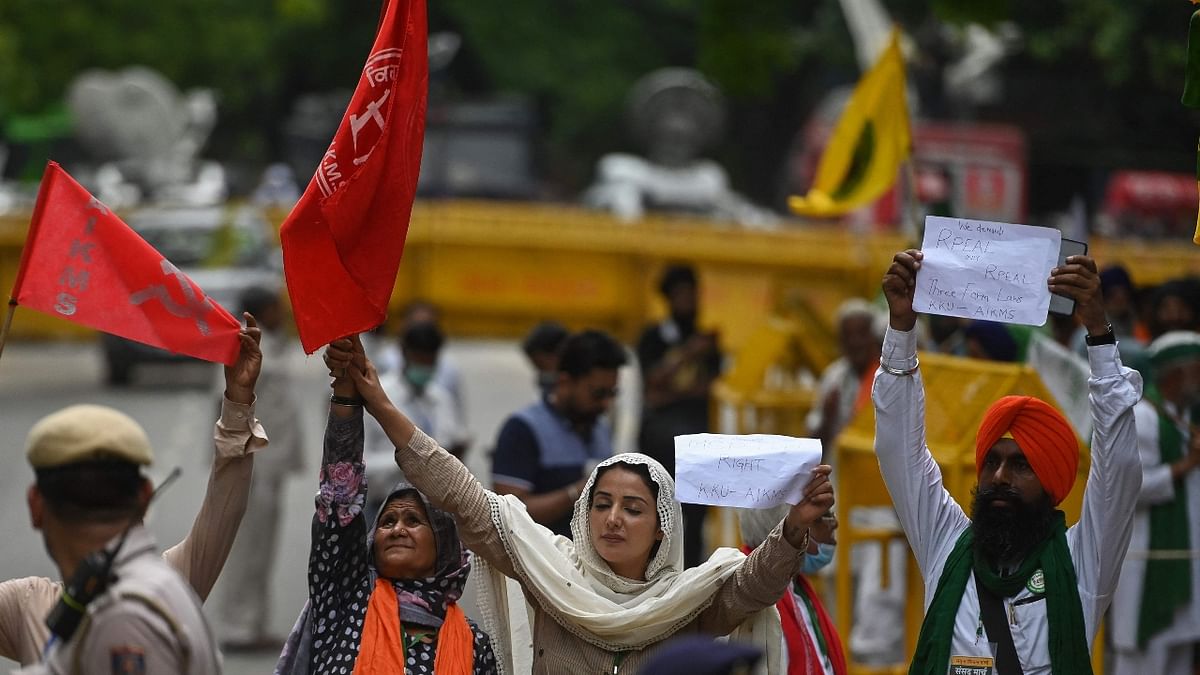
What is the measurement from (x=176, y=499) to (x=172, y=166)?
22.0m

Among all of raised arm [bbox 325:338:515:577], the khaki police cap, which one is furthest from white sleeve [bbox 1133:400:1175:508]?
the khaki police cap

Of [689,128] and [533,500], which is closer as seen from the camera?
[533,500]

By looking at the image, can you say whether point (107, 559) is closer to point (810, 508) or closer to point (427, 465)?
point (427, 465)

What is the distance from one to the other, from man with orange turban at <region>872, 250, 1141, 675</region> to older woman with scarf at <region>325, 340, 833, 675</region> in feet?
1.18

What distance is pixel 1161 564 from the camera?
23.6 feet

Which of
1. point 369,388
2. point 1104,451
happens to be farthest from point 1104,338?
point 369,388

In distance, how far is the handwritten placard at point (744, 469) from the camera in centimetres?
472

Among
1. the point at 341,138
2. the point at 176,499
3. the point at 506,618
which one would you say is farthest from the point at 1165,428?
the point at 176,499

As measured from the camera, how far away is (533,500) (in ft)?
22.0

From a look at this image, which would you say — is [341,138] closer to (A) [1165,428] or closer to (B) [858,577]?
(A) [1165,428]

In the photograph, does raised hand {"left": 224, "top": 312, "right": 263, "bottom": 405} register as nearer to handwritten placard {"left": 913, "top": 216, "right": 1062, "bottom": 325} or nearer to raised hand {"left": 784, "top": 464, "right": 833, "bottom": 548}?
raised hand {"left": 784, "top": 464, "right": 833, "bottom": 548}

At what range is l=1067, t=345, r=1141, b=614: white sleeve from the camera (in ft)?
15.5

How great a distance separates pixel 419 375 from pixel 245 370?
15.0ft

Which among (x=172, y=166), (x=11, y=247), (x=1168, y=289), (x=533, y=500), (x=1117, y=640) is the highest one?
(x=172, y=166)
